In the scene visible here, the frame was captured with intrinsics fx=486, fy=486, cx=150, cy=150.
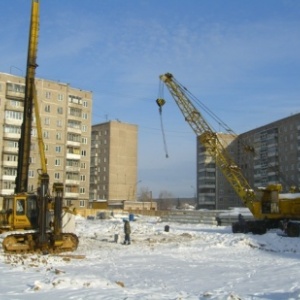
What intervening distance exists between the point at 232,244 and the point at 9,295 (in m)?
17.8

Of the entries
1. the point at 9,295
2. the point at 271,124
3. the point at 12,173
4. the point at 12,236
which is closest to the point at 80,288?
the point at 9,295

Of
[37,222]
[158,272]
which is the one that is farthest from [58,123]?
[158,272]

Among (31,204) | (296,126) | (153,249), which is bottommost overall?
(153,249)

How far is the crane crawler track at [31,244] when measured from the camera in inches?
877

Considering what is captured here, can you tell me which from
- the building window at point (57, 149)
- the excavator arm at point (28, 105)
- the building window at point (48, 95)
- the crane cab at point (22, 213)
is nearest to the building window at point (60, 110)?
the building window at point (48, 95)

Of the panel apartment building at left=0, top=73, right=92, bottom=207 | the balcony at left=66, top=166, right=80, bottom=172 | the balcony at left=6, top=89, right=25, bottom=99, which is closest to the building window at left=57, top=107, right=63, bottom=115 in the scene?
the panel apartment building at left=0, top=73, right=92, bottom=207

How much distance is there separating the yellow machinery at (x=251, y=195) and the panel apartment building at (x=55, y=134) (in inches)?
1467

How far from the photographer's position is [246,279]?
15.2 metres

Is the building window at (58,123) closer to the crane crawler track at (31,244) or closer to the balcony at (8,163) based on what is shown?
the balcony at (8,163)

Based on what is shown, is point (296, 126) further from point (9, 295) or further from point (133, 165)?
point (9, 295)

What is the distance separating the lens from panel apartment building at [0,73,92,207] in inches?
3029

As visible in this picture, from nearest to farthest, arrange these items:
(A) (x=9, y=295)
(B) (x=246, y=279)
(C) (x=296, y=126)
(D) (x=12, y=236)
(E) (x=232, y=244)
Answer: (A) (x=9, y=295) < (B) (x=246, y=279) < (D) (x=12, y=236) < (E) (x=232, y=244) < (C) (x=296, y=126)

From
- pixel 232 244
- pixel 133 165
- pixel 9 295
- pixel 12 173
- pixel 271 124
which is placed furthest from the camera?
pixel 133 165

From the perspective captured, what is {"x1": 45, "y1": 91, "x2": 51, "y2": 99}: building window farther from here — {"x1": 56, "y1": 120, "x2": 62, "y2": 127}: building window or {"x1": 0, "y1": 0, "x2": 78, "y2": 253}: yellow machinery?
{"x1": 0, "y1": 0, "x2": 78, "y2": 253}: yellow machinery
